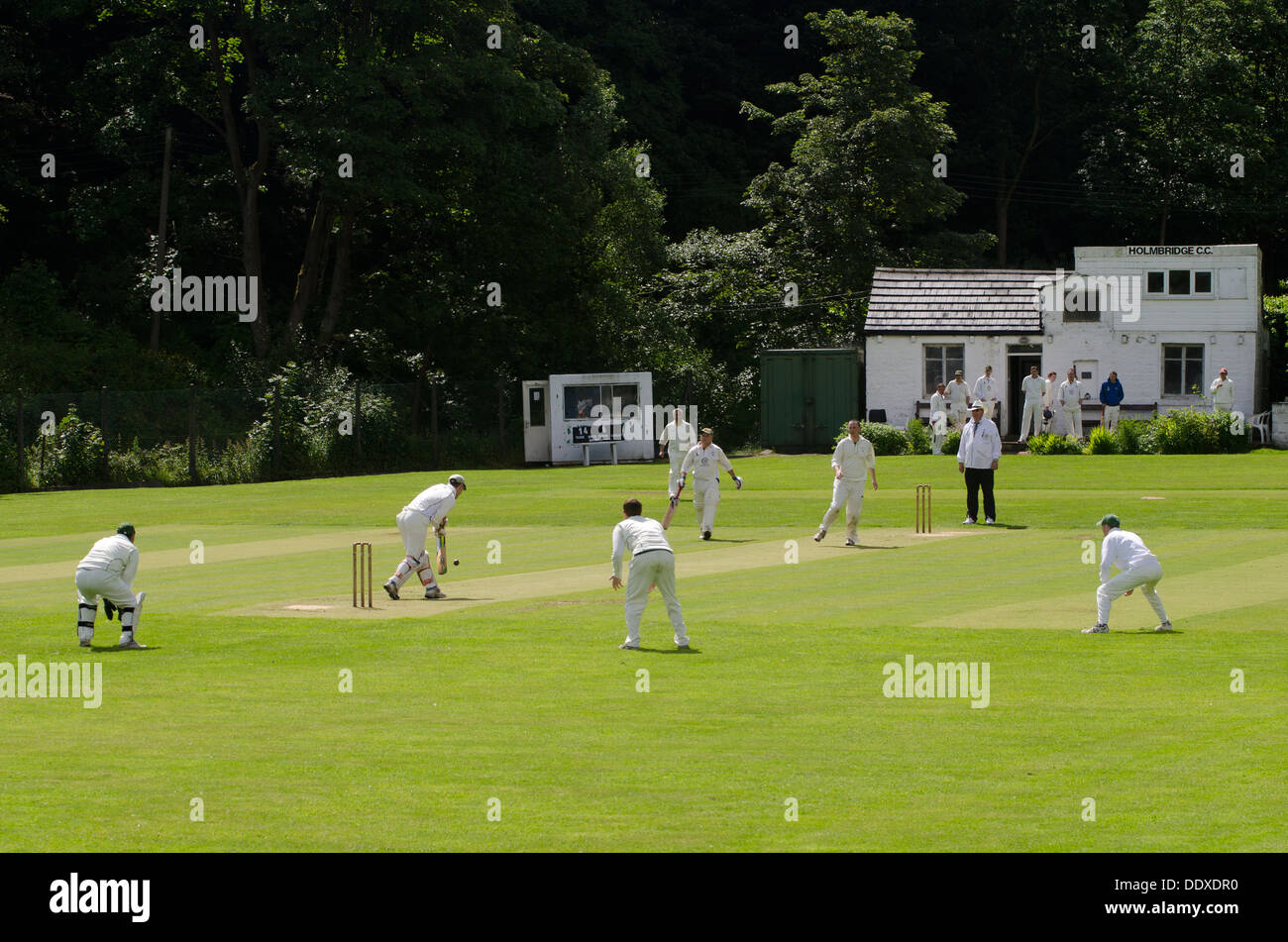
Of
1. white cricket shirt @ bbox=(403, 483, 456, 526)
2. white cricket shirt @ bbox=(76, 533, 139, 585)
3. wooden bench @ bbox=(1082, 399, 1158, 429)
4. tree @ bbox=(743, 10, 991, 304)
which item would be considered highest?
tree @ bbox=(743, 10, 991, 304)

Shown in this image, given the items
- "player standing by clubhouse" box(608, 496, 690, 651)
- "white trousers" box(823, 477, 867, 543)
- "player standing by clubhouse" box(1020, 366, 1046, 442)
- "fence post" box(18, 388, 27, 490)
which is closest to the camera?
"player standing by clubhouse" box(608, 496, 690, 651)

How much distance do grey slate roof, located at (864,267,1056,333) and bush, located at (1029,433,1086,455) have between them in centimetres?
695

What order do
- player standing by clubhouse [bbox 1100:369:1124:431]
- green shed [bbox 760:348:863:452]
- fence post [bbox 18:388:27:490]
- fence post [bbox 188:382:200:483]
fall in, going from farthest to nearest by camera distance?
green shed [bbox 760:348:863:452]
player standing by clubhouse [bbox 1100:369:1124:431]
fence post [bbox 188:382:200:483]
fence post [bbox 18:388:27:490]

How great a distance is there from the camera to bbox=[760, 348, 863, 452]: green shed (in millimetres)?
53125

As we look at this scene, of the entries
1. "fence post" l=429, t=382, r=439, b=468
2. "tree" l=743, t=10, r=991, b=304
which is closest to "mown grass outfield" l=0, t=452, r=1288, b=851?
"fence post" l=429, t=382, r=439, b=468

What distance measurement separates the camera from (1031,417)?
47.6 meters

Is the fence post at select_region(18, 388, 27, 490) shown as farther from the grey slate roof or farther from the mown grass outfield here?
the grey slate roof

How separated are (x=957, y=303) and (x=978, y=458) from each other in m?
24.4

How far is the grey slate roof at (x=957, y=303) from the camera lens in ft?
173

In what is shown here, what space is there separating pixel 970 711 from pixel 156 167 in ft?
163

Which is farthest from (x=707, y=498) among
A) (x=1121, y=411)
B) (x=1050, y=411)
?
(x=1121, y=411)

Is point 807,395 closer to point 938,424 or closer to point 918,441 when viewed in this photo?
point 918,441

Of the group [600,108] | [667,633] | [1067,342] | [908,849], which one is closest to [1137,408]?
[1067,342]

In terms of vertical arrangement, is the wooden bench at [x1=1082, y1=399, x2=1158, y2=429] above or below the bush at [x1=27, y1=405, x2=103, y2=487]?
above
